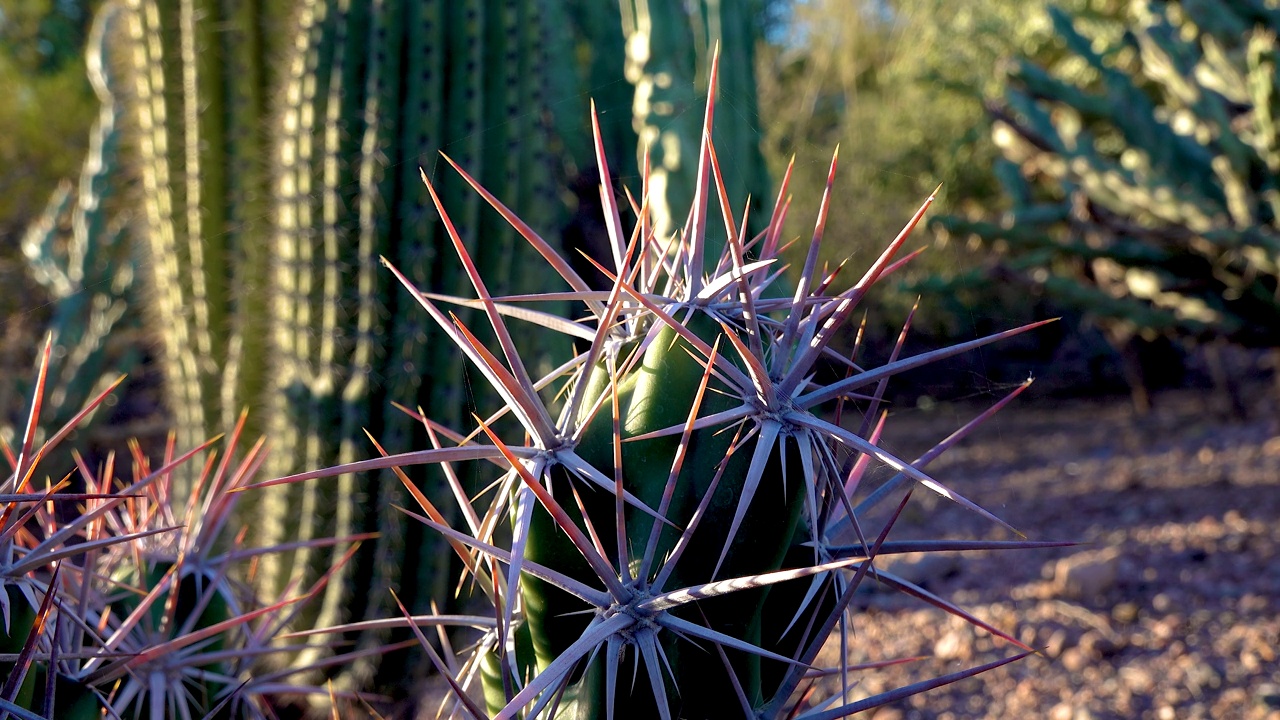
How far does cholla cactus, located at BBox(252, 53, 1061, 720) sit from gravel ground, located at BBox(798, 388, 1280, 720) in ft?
1.68

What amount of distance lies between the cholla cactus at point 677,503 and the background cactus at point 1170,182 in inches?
129

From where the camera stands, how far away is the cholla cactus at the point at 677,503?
0.76m

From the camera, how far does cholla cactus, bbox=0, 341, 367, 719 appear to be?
81 centimetres

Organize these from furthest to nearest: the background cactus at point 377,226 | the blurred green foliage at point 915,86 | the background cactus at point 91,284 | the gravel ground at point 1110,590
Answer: the blurred green foliage at point 915,86 → the background cactus at point 91,284 → the background cactus at point 377,226 → the gravel ground at point 1110,590

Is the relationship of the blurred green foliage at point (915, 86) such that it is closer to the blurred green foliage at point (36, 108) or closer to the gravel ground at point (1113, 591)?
the gravel ground at point (1113, 591)

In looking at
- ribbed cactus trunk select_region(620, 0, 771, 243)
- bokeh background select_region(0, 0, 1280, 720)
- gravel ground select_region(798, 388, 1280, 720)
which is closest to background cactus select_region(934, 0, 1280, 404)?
bokeh background select_region(0, 0, 1280, 720)

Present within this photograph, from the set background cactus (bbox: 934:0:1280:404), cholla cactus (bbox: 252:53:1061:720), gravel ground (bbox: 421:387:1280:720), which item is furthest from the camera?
background cactus (bbox: 934:0:1280:404)

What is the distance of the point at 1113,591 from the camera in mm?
2947

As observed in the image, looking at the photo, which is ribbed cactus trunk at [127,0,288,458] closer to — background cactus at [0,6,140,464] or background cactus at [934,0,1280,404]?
background cactus at [0,6,140,464]

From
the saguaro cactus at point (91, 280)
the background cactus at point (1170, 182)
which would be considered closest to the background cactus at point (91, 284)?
the saguaro cactus at point (91, 280)

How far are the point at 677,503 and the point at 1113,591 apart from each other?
102 inches

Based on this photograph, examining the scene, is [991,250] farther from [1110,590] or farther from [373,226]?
[373,226]

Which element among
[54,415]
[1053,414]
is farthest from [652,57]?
[1053,414]

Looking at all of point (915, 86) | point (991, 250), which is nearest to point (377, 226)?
point (991, 250)
